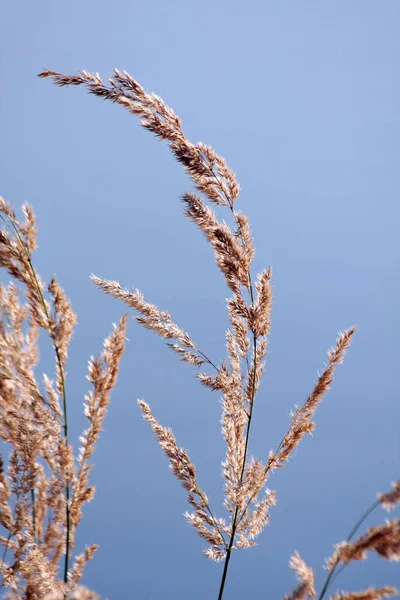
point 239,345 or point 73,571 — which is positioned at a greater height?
point 239,345

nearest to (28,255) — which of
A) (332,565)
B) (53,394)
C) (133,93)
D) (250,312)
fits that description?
(53,394)

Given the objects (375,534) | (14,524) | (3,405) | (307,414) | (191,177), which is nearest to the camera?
(375,534)

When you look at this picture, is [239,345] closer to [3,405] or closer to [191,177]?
[191,177]

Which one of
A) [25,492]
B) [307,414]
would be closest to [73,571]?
[25,492]

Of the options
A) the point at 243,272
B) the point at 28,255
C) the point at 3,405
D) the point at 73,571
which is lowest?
the point at 73,571

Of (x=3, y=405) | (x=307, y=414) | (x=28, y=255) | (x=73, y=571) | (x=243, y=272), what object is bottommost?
(x=73, y=571)

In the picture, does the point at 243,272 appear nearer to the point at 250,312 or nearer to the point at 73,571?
the point at 250,312

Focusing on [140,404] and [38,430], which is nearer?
[38,430]

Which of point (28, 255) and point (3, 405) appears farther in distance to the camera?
point (28, 255)

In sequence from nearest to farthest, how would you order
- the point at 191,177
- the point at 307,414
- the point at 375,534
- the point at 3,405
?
1. the point at 375,534
2. the point at 3,405
3. the point at 191,177
4. the point at 307,414
